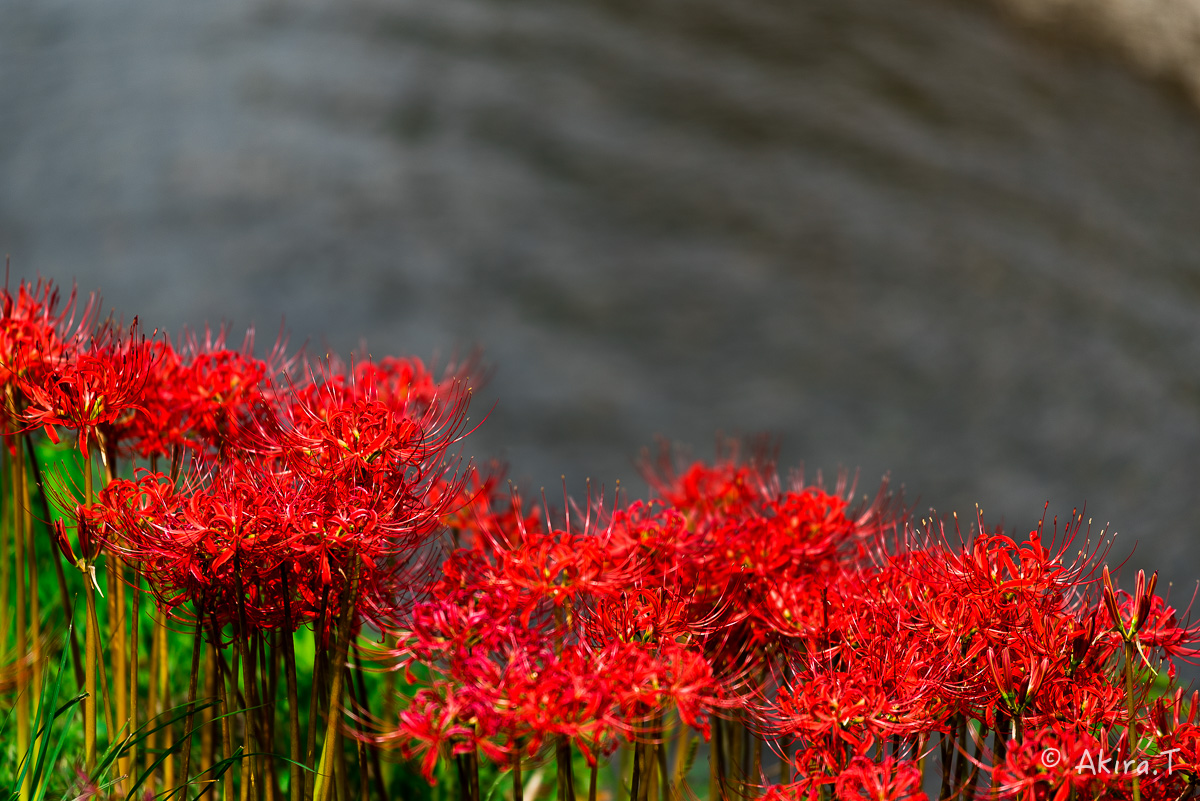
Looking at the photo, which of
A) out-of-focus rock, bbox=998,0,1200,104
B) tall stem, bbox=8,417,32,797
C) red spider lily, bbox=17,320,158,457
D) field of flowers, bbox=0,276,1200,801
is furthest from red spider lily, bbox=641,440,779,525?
out-of-focus rock, bbox=998,0,1200,104

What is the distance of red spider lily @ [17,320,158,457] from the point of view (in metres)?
0.67

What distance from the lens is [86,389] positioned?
674mm

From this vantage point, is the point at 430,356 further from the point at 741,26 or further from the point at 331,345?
the point at 741,26

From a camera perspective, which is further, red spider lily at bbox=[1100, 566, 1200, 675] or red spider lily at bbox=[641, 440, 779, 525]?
red spider lily at bbox=[641, 440, 779, 525]

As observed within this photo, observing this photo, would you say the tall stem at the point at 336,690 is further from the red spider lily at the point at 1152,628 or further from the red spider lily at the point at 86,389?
the red spider lily at the point at 1152,628

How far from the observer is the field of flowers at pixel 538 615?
1.89ft

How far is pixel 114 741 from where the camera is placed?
2.43 feet

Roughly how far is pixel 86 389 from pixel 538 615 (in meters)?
0.35

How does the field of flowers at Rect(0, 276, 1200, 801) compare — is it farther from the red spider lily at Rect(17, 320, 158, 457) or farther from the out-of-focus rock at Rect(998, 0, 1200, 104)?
the out-of-focus rock at Rect(998, 0, 1200, 104)

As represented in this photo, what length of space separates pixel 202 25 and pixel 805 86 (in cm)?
164

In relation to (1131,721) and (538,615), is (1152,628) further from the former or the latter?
(538,615)

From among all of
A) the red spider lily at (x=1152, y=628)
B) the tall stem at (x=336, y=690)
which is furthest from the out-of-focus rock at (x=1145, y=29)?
the tall stem at (x=336, y=690)

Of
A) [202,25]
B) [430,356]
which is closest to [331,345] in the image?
[430,356]

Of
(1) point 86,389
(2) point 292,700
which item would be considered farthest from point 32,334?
(2) point 292,700
